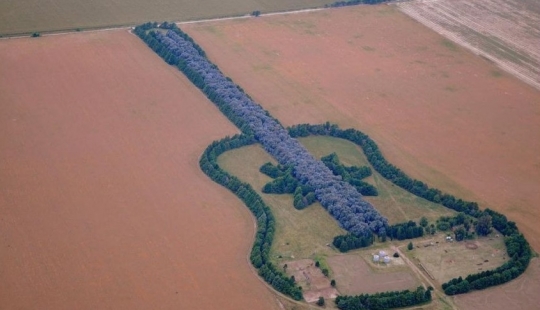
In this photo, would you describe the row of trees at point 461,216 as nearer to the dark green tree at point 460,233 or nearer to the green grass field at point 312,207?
the green grass field at point 312,207

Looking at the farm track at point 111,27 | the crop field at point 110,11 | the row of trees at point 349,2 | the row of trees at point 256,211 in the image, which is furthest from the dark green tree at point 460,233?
the row of trees at point 349,2

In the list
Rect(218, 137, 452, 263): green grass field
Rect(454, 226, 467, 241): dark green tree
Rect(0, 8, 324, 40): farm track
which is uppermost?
Rect(454, 226, 467, 241): dark green tree

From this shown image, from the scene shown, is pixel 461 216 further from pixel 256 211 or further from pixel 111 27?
pixel 111 27

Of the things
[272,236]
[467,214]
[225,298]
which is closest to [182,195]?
[272,236]

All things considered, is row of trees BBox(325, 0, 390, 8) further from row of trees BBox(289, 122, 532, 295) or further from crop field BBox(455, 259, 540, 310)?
crop field BBox(455, 259, 540, 310)

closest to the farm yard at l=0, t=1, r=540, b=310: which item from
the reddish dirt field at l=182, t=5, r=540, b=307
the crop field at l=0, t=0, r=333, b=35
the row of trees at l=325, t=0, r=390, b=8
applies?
the reddish dirt field at l=182, t=5, r=540, b=307

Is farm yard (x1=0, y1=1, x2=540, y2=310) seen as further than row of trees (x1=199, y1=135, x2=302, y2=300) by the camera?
Yes
